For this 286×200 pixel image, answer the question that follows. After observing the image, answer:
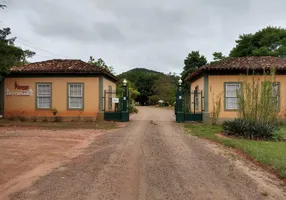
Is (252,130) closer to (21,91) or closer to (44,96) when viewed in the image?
(44,96)

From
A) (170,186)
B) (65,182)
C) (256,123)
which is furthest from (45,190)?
(256,123)

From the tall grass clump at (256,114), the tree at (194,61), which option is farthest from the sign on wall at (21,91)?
the tree at (194,61)

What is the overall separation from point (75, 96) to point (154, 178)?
13821 millimetres

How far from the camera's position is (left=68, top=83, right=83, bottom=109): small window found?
18.8m

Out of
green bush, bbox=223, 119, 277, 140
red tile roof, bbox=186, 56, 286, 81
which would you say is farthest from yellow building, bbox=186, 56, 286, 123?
green bush, bbox=223, 119, 277, 140

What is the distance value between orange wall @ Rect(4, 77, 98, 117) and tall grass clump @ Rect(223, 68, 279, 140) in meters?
8.82

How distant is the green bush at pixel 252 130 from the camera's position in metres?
11.9

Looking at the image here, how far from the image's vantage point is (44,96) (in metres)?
19.1

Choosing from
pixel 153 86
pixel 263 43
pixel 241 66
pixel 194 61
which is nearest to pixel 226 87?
pixel 241 66

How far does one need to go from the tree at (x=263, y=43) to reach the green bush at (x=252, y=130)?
23.5 meters

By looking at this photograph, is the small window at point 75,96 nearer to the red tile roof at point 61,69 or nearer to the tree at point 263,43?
the red tile roof at point 61,69

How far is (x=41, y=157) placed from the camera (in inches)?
312

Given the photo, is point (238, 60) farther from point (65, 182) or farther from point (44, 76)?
point (65, 182)

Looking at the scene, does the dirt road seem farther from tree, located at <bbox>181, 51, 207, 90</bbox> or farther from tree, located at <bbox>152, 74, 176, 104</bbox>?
tree, located at <bbox>152, 74, 176, 104</bbox>
